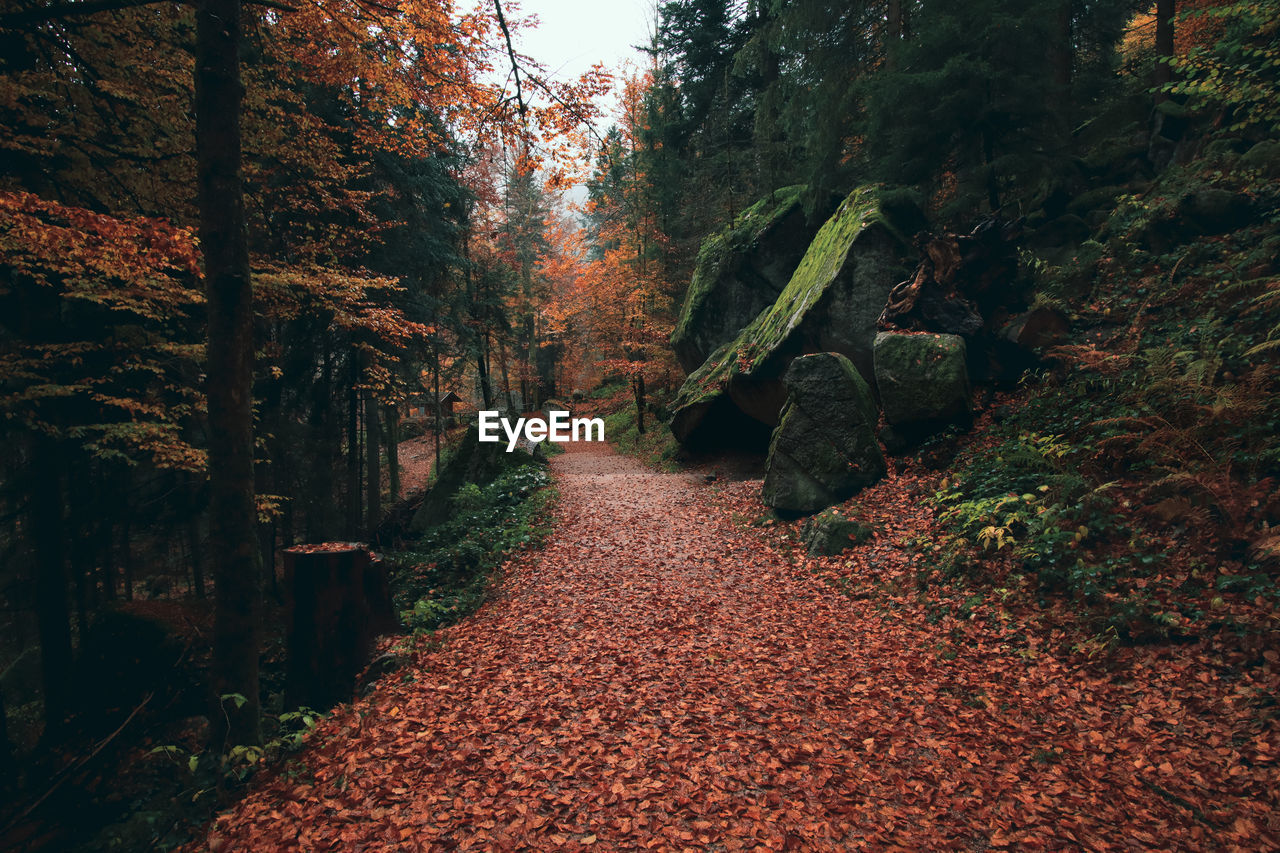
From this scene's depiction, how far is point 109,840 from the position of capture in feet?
13.9

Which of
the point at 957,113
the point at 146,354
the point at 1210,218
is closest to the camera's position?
the point at 146,354

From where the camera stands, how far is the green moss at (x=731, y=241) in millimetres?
15000

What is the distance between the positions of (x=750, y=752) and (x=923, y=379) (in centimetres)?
644

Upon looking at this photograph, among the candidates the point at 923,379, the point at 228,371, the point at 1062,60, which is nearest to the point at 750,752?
the point at 228,371

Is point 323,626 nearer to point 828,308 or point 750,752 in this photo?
point 750,752

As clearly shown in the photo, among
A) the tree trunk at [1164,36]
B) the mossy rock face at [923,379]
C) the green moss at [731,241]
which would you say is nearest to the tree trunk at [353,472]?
the green moss at [731,241]

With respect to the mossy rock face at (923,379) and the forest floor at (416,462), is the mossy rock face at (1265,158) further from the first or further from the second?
the forest floor at (416,462)

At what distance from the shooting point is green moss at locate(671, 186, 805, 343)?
15.0 meters

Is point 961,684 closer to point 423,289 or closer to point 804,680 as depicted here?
point 804,680

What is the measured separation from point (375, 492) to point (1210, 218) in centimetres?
1733

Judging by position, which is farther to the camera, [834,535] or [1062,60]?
[1062,60]

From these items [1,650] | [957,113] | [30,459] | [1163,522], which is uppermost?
[957,113]

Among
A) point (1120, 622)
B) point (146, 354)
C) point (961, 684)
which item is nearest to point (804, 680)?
point (961, 684)

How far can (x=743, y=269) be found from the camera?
51.2 ft
